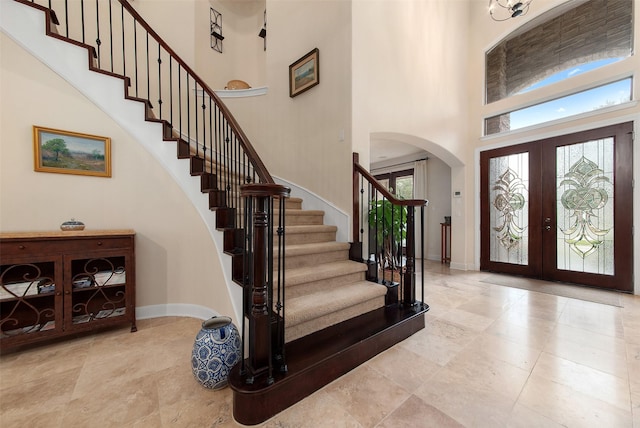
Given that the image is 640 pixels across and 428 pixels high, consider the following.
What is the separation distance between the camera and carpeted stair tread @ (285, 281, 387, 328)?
1.76m

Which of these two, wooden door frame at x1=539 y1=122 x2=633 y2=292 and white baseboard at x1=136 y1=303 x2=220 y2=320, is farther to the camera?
wooden door frame at x1=539 y1=122 x2=633 y2=292

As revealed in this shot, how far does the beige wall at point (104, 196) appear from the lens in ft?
6.81

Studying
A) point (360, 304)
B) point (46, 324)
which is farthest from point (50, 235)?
point (360, 304)

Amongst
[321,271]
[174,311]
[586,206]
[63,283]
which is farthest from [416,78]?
[63,283]

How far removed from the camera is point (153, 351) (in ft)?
6.41

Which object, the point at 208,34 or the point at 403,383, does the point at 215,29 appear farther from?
the point at 403,383

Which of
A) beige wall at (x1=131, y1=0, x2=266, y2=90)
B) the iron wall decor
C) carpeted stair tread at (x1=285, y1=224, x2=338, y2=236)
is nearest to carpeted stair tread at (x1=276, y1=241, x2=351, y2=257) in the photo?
carpeted stair tread at (x1=285, y1=224, x2=338, y2=236)

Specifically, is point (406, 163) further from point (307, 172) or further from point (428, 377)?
point (428, 377)

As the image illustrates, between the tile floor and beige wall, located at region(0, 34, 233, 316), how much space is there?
48 centimetres

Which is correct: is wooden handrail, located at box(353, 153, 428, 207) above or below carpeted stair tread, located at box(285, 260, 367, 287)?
above

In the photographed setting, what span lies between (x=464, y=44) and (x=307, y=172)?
13.4ft

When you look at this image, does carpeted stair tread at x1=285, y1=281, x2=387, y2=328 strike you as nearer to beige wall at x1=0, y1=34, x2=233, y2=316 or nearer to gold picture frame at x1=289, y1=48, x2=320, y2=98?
beige wall at x1=0, y1=34, x2=233, y2=316

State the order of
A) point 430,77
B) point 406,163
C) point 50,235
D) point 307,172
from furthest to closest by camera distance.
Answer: point 406,163 < point 430,77 < point 307,172 < point 50,235

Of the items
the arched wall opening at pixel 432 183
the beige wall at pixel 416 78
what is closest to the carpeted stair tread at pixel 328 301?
the beige wall at pixel 416 78
